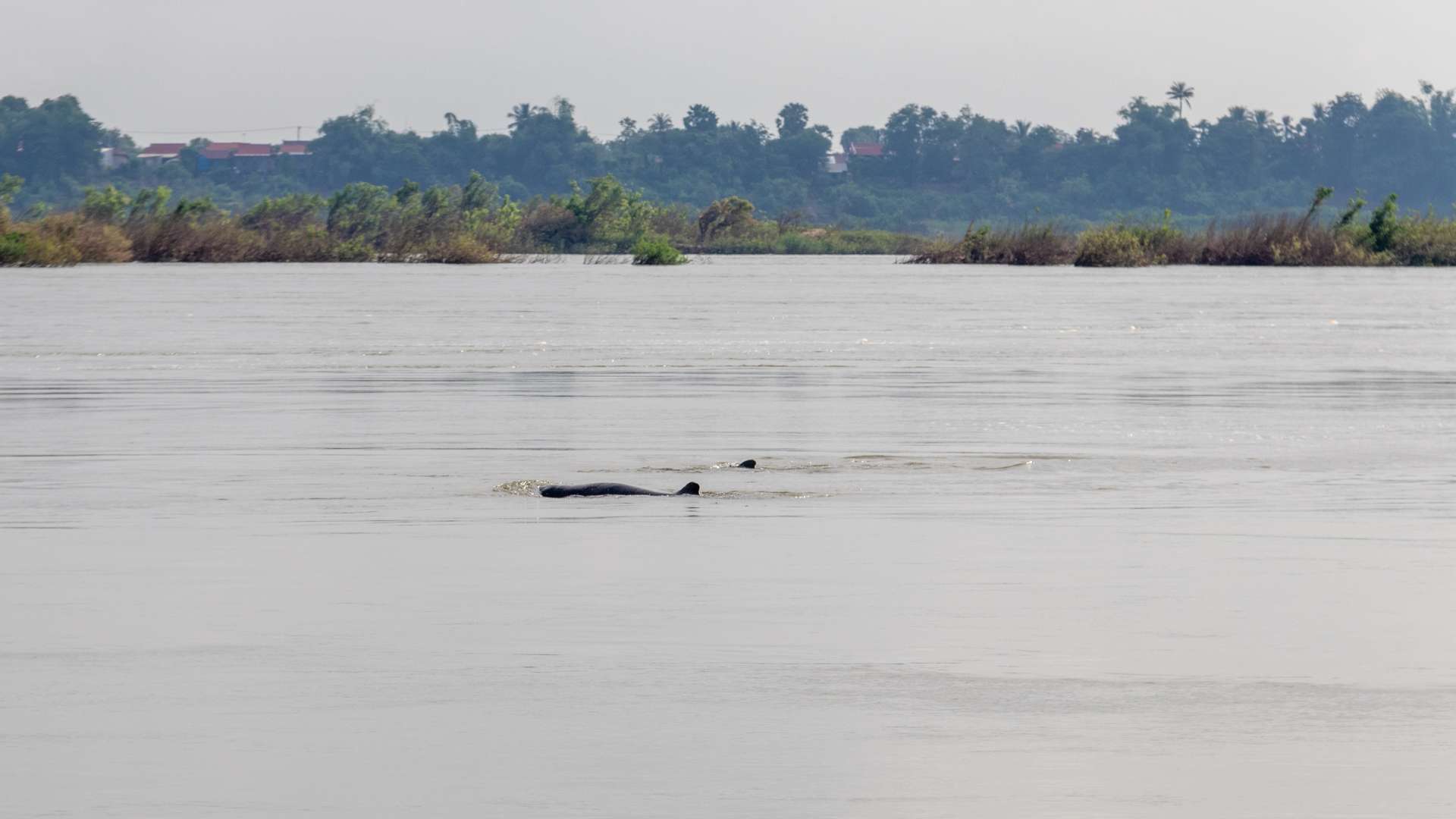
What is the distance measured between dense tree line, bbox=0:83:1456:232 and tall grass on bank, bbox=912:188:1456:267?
9295 cm

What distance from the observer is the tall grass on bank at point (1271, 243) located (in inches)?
2857

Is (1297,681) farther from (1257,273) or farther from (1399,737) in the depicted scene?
(1257,273)

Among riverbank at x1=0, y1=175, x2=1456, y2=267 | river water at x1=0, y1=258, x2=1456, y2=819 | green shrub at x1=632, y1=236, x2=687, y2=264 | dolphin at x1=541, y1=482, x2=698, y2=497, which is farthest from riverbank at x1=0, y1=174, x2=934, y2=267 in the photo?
dolphin at x1=541, y1=482, x2=698, y2=497

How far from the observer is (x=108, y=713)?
22.1 ft

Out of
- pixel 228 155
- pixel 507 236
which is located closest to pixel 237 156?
pixel 228 155

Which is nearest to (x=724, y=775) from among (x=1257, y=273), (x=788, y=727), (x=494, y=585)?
(x=788, y=727)

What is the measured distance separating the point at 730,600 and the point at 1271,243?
6594 centimetres

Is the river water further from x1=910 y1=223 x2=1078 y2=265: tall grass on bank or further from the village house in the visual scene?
the village house

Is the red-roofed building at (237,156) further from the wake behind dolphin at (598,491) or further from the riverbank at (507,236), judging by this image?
the wake behind dolphin at (598,491)

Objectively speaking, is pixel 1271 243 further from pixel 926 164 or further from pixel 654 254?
pixel 926 164

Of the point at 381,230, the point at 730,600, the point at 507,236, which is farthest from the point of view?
the point at 507,236

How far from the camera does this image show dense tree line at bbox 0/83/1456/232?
174m

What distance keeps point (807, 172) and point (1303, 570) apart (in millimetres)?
168410

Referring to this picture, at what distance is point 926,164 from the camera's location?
181 m
